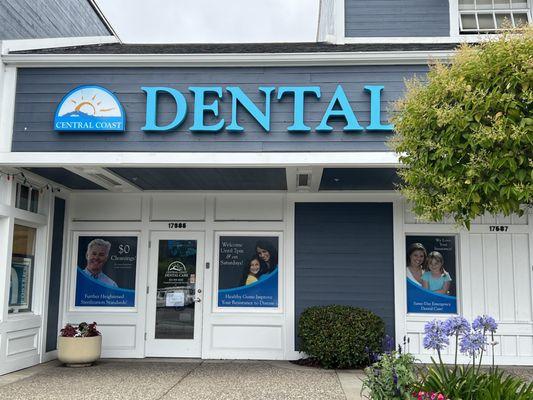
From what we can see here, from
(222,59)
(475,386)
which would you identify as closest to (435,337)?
(475,386)

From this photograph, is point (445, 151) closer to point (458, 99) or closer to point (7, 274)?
point (458, 99)

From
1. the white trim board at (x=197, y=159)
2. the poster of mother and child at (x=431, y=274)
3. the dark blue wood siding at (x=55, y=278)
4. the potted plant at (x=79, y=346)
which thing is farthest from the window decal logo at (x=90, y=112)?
the poster of mother and child at (x=431, y=274)

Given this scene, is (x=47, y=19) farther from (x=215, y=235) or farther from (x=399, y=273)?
(x=399, y=273)

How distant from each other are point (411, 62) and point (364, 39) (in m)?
2.23

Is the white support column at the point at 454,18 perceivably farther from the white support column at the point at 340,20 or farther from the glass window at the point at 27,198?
the glass window at the point at 27,198

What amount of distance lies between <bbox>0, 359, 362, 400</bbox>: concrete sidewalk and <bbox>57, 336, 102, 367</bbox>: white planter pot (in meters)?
0.16

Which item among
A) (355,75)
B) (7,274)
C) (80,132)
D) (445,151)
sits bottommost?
(7,274)

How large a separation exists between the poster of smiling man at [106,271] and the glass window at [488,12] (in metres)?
7.06

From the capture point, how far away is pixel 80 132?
7586 millimetres

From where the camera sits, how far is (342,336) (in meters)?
8.34

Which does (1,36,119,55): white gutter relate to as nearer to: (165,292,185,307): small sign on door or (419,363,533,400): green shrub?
(165,292,185,307): small sign on door

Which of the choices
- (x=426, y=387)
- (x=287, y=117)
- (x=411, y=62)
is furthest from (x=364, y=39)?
(x=426, y=387)

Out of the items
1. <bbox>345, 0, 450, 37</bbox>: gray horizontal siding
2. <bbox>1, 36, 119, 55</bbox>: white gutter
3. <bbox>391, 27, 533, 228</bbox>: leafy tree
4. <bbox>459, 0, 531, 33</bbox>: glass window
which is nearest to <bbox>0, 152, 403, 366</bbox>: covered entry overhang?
<bbox>1, 36, 119, 55</bbox>: white gutter

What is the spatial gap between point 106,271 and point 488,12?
26.8 ft
